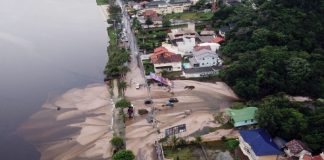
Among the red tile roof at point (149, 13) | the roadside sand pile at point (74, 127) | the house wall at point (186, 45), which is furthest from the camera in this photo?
the red tile roof at point (149, 13)

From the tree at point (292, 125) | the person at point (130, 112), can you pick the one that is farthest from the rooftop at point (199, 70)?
the tree at point (292, 125)

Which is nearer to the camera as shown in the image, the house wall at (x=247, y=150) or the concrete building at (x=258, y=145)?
the concrete building at (x=258, y=145)

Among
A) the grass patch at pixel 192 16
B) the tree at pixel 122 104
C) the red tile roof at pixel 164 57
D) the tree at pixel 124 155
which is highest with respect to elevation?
the grass patch at pixel 192 16

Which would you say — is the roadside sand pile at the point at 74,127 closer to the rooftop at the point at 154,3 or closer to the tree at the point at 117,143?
the tree at the point at 117,143

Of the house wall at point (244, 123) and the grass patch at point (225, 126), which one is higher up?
the house wall at point (244, 123)

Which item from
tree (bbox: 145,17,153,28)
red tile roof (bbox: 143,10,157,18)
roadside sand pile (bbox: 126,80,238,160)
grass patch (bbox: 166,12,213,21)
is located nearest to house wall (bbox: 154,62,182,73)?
roadside sand pile (bbox: 126,80,238,160)

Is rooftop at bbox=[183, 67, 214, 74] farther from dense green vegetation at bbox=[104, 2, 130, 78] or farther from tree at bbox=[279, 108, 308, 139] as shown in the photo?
tree at bbox=[279, 108, 308, 139]

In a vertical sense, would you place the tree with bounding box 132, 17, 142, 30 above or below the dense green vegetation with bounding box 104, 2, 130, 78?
above

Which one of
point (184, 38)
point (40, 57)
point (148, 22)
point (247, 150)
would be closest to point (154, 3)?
point (148, 22)
